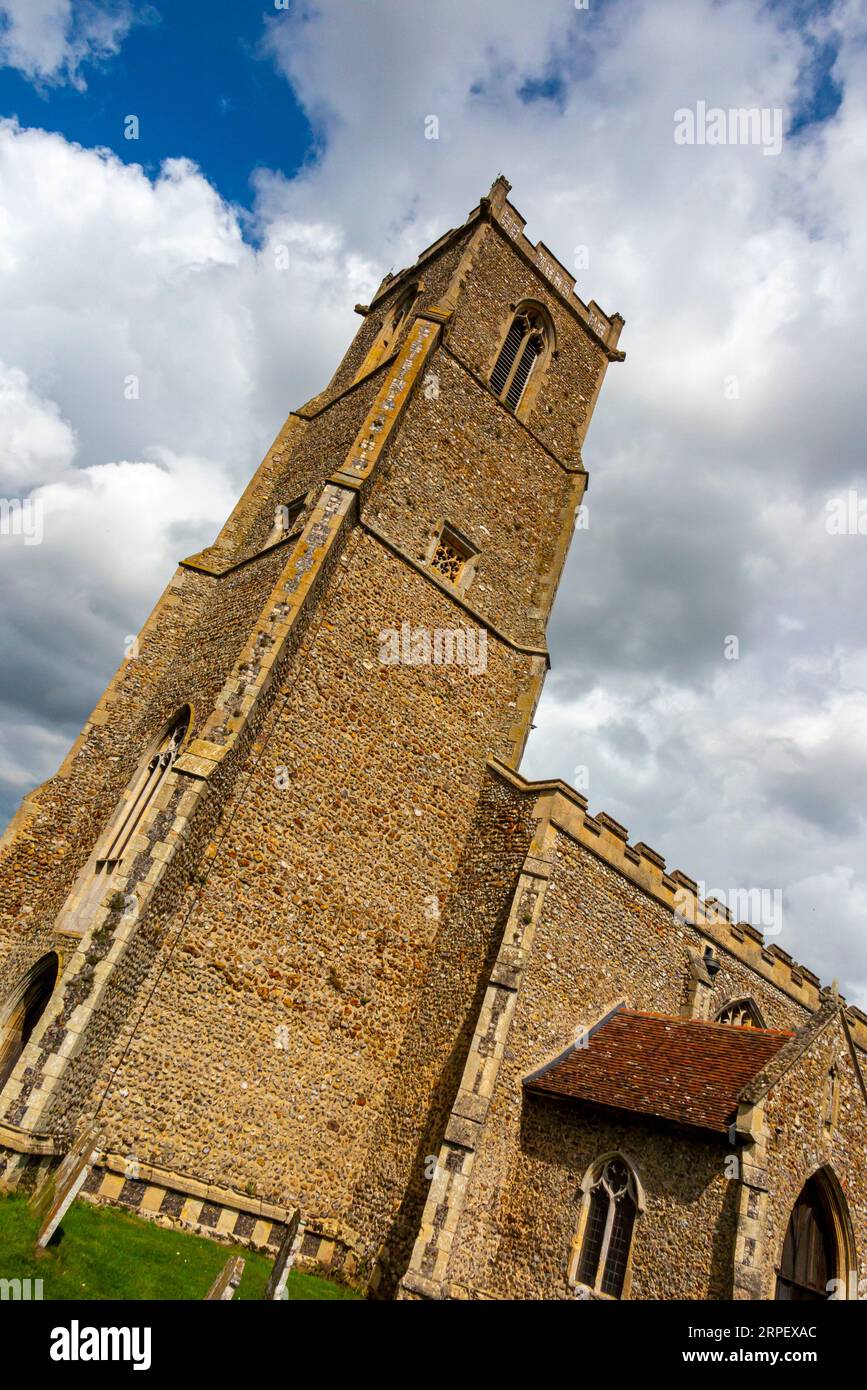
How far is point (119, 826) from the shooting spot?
1205 cm

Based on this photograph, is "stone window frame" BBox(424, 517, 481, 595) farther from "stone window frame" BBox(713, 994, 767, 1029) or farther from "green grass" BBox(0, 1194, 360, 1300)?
"green grass" BBox(0, 1194, 360, 1300)

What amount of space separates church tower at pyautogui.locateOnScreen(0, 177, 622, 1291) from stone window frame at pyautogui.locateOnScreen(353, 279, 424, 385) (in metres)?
0.62

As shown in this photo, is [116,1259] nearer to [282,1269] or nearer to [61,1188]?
[61,1188]

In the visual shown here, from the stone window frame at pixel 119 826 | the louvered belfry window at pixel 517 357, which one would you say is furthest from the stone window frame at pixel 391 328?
the stone window frame at pixel 119 826

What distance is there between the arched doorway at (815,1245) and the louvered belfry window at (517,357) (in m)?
15.9

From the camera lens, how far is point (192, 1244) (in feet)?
28.1

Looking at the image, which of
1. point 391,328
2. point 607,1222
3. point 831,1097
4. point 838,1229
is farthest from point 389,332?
point 838,1229

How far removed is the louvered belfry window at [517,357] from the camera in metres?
18.4

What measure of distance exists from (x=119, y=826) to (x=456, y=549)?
8.36 meters

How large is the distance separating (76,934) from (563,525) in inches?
514
